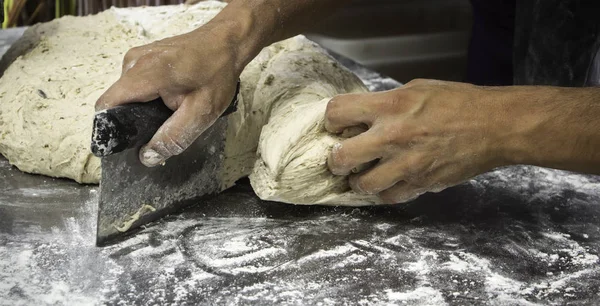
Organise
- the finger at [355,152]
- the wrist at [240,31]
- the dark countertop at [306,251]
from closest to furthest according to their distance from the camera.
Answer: the dark countertop at [306,251], the finger at [355,152], the wrist at [240,31]

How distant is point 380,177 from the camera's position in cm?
172

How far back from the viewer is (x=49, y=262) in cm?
165

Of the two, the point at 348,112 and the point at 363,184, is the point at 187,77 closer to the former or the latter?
the point at 348,112

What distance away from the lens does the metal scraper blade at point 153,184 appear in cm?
169

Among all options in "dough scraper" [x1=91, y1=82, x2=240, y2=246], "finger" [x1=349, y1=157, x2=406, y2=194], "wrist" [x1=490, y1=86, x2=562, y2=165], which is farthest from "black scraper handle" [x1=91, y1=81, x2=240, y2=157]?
"wrist" [x1=490, y1=86, x2=562, y2=165]

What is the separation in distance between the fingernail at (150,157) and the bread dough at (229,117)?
29 centimetres

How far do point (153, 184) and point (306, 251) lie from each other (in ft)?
1.36

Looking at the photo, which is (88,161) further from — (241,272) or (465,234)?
(465,234)

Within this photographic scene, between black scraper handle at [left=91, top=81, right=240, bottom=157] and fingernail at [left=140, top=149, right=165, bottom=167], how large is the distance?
3 centimetres

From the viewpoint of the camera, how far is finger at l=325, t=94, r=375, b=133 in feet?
5.57

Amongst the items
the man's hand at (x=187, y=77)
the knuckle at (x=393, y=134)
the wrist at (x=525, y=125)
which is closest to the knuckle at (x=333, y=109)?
the knuckle at (x=393, y=134)

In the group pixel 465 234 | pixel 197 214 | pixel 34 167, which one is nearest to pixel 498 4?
pixel 465 234

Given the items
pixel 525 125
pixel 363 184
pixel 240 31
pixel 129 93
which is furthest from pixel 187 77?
pixel 525 125

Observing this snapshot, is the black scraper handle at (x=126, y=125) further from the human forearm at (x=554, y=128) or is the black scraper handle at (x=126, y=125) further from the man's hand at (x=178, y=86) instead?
the human forearm at (x=554, y=128)
